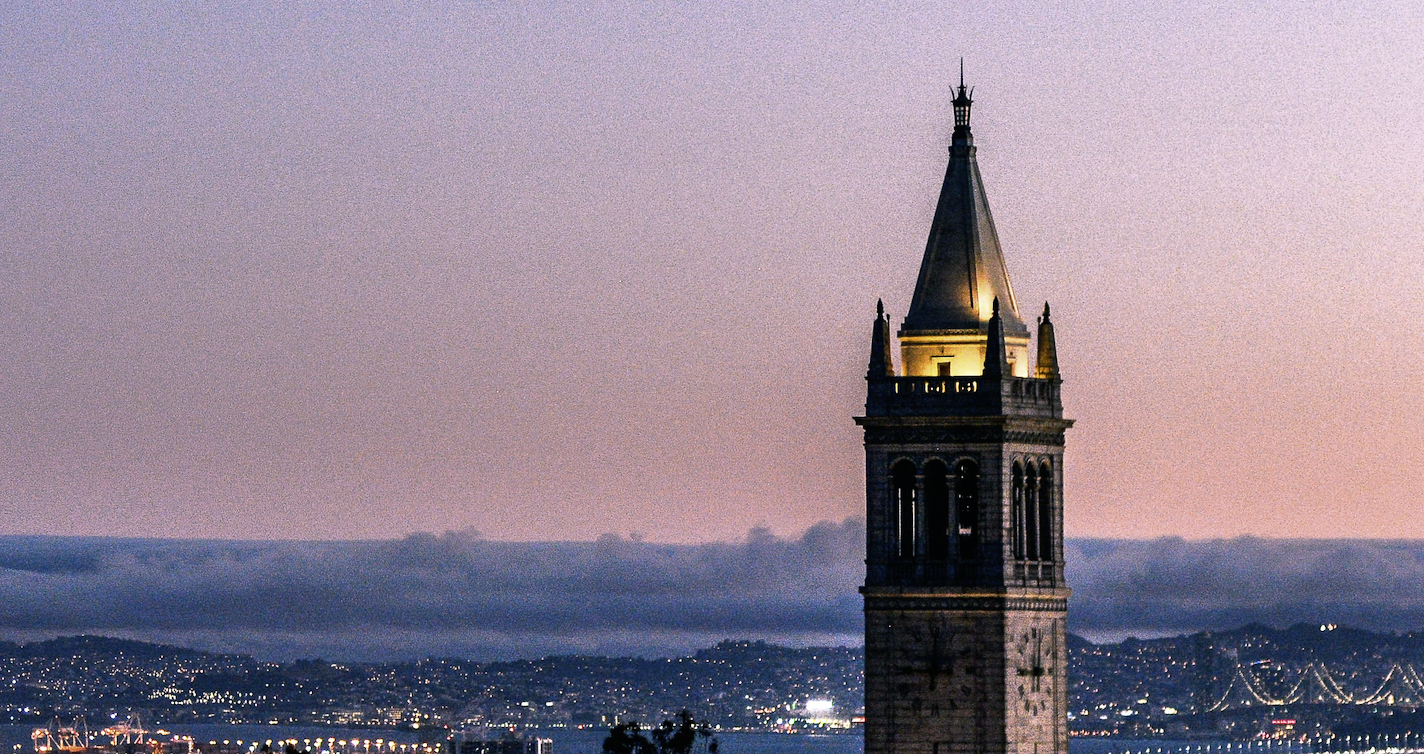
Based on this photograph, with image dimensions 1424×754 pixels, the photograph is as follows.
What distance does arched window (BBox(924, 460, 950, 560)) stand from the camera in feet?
291

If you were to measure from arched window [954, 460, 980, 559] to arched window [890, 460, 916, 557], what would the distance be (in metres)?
1.09

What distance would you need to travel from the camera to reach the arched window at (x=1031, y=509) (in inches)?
3524

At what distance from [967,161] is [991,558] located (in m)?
9.45

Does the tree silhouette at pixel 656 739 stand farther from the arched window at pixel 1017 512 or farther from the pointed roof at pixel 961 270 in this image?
the pointed roof at pixel 961 270

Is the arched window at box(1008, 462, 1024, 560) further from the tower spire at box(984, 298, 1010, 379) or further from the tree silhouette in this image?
the tree silhouette

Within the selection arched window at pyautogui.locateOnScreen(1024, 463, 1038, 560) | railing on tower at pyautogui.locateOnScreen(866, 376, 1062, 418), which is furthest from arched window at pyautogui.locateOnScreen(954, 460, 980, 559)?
arched window at pyautogui.locateOnScreen(1024, 463, 1038, 560)

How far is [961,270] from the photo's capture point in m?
89.0

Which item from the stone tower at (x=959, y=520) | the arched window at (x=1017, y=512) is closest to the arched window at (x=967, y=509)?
the stone tower at (x=959, y=520)

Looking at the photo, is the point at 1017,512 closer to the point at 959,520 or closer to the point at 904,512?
the point at 959,520

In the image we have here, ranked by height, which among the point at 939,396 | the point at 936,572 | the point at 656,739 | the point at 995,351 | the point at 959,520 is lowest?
the point at 656,739

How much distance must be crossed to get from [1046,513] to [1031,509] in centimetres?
50

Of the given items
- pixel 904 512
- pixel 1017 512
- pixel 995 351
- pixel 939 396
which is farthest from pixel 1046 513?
pixel 995 351

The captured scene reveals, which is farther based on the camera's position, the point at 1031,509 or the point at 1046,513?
the point at 1046,513

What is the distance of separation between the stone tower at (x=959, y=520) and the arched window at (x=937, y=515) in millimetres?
23
